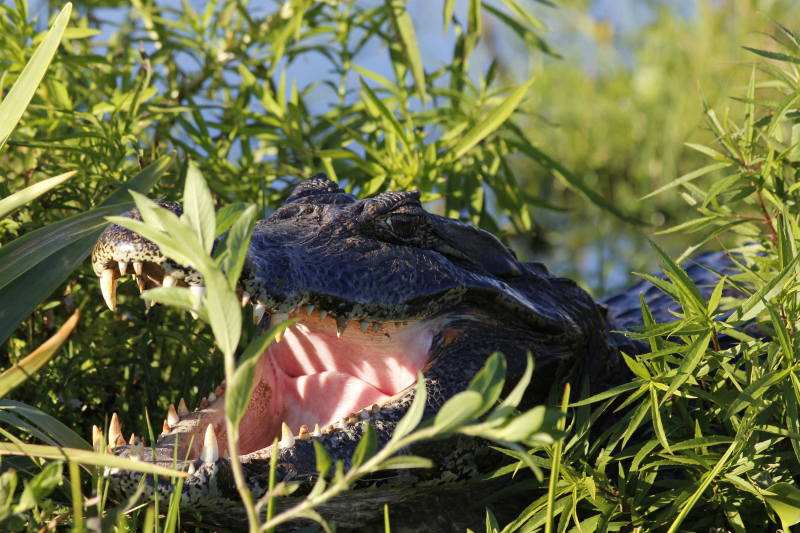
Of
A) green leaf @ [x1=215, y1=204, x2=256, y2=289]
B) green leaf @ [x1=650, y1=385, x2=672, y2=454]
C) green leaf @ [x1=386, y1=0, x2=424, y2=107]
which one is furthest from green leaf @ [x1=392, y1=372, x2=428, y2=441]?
green leaf @ [x1=386, y1=0, x2=424, y2=107]

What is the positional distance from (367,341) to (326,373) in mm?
169

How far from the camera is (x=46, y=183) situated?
5.11 feet

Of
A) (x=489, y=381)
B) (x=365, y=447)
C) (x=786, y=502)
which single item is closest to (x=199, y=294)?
(x=365, y=447)

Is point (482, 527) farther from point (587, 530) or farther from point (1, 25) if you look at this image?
point (1, 25)

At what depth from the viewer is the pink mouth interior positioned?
1.92 m

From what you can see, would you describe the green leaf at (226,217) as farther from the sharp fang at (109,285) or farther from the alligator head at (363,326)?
the sharp fang at (109,285)

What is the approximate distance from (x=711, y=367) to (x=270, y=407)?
3.77 feet

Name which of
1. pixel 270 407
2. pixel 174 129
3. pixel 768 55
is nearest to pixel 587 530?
pixel 270 407

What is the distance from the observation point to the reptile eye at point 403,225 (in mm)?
1932

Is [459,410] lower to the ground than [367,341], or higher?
higher

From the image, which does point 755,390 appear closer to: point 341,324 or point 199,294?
point 341,324

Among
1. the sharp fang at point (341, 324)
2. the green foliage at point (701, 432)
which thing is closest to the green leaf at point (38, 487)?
the sharp fang at point (341, 324)

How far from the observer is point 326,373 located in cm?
204

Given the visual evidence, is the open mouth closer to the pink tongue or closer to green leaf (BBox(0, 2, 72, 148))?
the pink tongue
